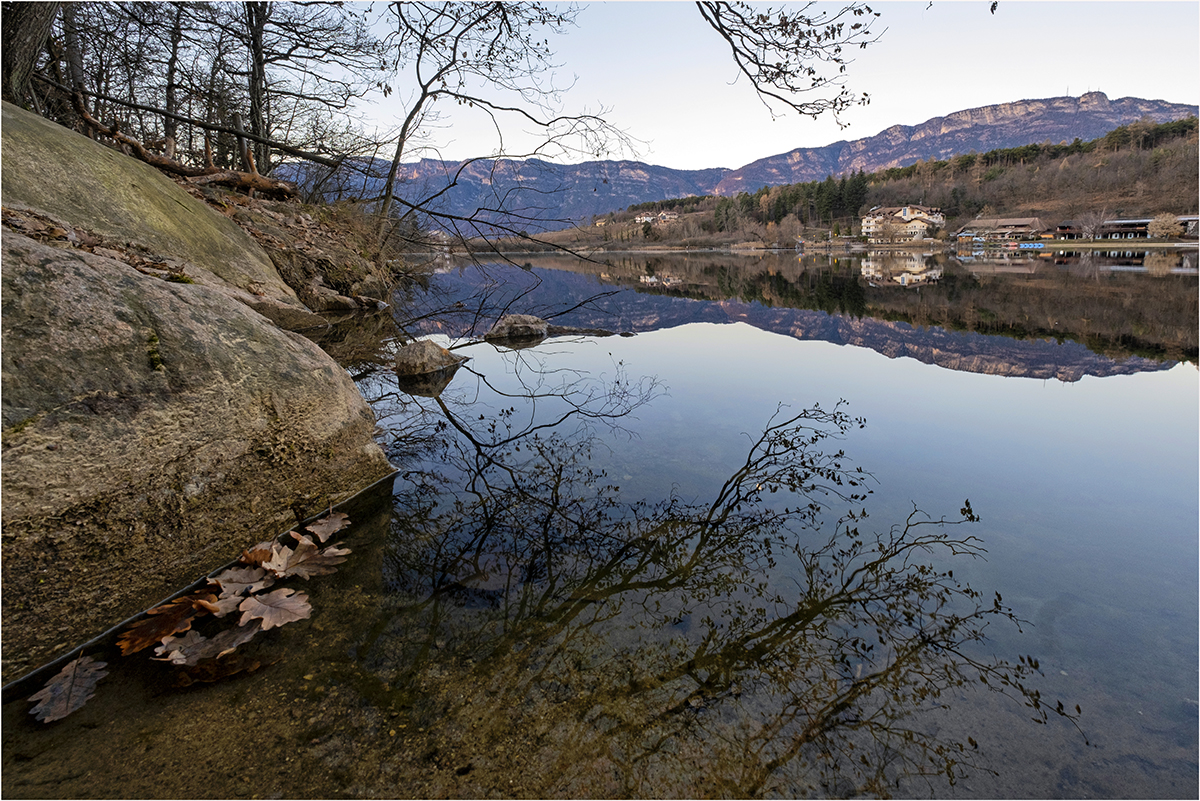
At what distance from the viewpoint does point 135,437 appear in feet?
7.63

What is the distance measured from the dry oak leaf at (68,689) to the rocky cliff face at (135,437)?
0.50 feet

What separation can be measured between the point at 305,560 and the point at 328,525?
379mm

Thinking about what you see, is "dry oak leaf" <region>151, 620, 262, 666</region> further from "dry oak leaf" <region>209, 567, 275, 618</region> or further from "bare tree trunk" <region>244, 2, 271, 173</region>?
"bare tree trunk" <region>244, 2, 271, 173</region>

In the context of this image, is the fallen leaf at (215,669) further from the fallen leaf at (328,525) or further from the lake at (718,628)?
the fallen leaf at (328,525)

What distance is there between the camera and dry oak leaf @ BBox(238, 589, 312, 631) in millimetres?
2299

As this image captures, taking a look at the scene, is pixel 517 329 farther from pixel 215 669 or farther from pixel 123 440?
pixel 215 669

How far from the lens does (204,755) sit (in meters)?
1.70

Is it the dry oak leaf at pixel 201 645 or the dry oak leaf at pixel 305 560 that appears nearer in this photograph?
the dry oak leaf at pixel 201 645

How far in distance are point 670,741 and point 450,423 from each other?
4105mm

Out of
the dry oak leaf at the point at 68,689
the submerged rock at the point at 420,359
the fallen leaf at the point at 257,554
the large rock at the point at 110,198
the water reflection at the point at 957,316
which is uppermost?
the large rock at the point at 110,198

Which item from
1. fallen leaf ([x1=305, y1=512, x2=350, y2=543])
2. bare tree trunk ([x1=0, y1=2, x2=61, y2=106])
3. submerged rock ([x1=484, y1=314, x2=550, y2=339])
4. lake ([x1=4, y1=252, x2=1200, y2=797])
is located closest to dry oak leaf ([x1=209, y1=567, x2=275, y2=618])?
lake ([x1=4, y1=252, x2=1200, y2=797])

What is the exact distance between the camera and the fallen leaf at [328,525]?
9.93 feet

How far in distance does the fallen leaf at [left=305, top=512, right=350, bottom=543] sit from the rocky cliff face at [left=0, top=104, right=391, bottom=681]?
131mm

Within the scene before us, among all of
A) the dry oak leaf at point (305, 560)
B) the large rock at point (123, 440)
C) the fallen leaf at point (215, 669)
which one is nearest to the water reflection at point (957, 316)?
the large rock at point (123, 440)
